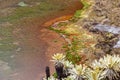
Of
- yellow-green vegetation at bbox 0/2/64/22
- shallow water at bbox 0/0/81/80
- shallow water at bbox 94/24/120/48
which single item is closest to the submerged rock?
shallow water at bbox 94/24/120/48

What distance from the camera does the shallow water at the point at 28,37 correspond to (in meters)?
17.7

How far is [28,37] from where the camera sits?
2253 centimetres

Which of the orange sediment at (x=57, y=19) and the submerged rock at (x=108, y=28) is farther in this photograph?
the orange sediment at (x=57, y=19)

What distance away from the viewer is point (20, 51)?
66.1 feet

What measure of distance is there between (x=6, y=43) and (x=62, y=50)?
464 cm

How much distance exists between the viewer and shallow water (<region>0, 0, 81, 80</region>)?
698 inches

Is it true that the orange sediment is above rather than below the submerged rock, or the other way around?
above

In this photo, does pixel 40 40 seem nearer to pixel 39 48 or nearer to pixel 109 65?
→ pixel 39 48

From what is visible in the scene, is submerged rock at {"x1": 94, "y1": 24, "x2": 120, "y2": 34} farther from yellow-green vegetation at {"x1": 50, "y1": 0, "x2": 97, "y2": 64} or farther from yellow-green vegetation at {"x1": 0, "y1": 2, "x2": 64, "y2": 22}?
yellow-green vegetation at {"x1": 0, "y1": 2, "x2": 64, "y2": 22}

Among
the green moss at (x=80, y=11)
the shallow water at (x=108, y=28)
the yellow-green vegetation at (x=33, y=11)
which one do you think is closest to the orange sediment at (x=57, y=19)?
the green moss at (x=80, y=11)

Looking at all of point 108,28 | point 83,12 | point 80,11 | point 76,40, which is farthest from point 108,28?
point 80,11

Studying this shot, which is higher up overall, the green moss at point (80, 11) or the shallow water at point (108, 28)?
the green moss at point (80, 11)

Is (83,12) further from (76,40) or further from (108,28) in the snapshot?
(76,40)

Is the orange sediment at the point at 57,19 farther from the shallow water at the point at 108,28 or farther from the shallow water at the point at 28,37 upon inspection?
the shallow water at the point at 108,28
